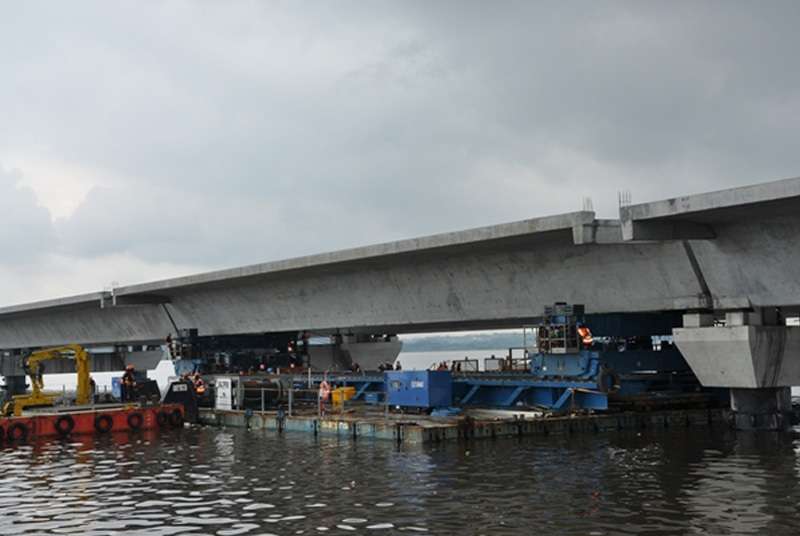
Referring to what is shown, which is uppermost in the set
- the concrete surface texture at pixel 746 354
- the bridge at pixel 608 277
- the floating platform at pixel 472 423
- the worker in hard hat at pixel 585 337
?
the bridge at pixel 608 277

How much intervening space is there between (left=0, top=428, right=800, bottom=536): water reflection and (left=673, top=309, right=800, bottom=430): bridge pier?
148 centimetres

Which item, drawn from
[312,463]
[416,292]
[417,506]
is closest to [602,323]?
[416,292]

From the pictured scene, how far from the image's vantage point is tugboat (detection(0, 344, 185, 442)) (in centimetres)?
4169

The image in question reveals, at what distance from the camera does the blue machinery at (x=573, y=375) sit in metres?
38.5

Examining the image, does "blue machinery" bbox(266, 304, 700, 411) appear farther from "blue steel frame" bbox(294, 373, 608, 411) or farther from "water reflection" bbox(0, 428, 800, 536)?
"water reflection" bbox(0, 428, 800, 536)

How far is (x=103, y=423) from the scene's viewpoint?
43906 millimetres

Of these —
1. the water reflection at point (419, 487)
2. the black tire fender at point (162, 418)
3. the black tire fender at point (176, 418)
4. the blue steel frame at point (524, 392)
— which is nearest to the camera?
the water reflection at point (419, 487)

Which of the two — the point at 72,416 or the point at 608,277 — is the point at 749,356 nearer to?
the point at 608,277

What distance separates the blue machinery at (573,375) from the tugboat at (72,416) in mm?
12129

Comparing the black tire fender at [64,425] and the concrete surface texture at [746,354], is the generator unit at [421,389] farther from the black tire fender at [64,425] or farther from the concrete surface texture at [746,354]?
the black tire fender at [64,425]

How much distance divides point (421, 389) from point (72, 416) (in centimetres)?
1652

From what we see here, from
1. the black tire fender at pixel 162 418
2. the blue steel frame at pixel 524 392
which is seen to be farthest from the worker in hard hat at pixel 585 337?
the black tire fender at pixel 162 418

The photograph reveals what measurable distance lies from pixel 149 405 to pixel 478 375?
17.1 metres

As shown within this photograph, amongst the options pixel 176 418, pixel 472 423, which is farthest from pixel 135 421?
pixel 472 423
